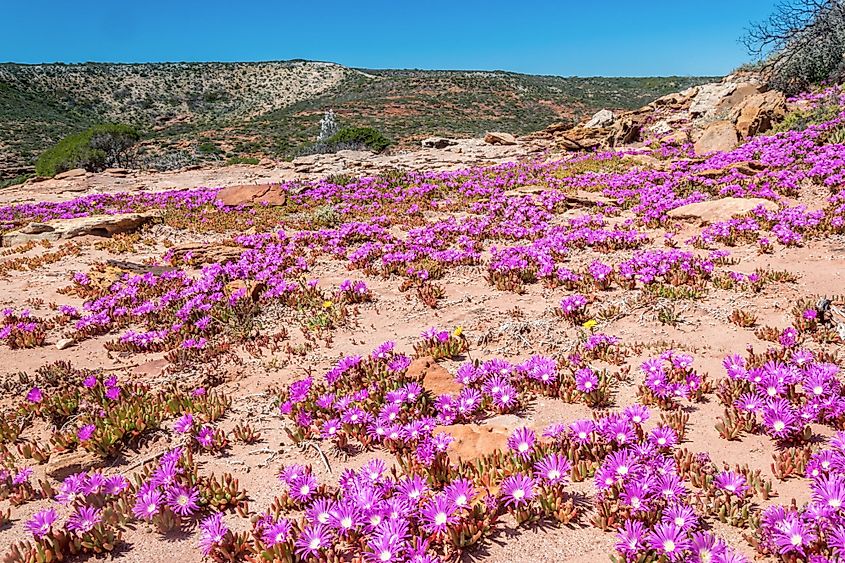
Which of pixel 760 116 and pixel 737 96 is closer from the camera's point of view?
pixel 760 116

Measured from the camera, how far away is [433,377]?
5453mm

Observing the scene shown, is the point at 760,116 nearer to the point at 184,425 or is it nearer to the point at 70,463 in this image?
the point at 184,425

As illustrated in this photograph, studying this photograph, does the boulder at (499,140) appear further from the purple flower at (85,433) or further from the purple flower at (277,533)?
the purple flower at (277,533)

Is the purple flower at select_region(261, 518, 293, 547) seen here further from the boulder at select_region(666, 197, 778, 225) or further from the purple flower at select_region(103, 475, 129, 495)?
the boulder at select_region(666, 197, 778, 225)

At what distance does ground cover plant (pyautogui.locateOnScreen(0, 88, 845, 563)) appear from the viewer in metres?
3.29

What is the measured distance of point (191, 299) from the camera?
9.23 metres

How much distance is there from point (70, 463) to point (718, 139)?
82.1 ft

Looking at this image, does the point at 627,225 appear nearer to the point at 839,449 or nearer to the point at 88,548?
the point at 839,449

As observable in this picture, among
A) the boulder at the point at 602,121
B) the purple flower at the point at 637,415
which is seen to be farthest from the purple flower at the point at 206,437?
the boulder at the point at 602,121

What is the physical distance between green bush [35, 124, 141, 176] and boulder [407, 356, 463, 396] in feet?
153

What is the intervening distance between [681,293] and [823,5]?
2274 cm

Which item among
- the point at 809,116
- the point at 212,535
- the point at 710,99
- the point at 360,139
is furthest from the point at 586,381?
the point at 360,139

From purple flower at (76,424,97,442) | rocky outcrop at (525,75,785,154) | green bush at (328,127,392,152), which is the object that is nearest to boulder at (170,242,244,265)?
purple flower at (76,424,97,442)

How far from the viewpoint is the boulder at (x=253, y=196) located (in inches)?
810
